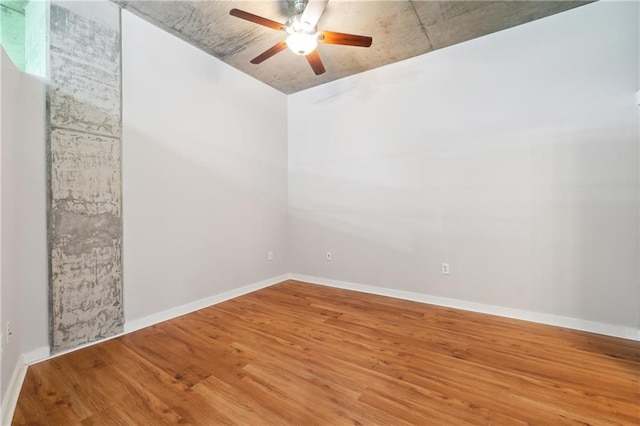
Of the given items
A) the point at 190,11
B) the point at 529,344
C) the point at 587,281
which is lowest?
the point at 529,344

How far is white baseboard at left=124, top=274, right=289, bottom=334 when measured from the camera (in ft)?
7.95

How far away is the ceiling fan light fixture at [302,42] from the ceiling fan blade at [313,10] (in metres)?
0.11

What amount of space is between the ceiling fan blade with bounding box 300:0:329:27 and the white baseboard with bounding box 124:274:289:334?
115 inches

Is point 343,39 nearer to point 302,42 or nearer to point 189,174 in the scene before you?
point 302,42

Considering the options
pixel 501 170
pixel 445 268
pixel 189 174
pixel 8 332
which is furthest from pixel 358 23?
pixel 8 332

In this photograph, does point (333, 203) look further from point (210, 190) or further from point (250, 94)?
point (250, 94)

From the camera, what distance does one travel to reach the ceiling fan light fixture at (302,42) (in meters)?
2.21

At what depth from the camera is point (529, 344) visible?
84.1 inches

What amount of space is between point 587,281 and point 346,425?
2.54m

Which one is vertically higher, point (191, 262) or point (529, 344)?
point (191, 262)

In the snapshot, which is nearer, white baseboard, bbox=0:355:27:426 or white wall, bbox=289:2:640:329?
white baseboard, bbox=0:355:27:426

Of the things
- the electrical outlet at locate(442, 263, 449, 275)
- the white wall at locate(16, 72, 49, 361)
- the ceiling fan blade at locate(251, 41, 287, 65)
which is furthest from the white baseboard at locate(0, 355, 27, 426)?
the electrical outlet at locate(442, 263, 449, 275)

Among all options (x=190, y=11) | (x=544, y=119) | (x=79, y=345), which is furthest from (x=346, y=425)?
(x=190, y=11)

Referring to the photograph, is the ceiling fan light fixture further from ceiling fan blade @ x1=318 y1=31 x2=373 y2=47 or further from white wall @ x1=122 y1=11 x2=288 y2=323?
white wall @ x1=122 y1=11 x2=288 y2=323
